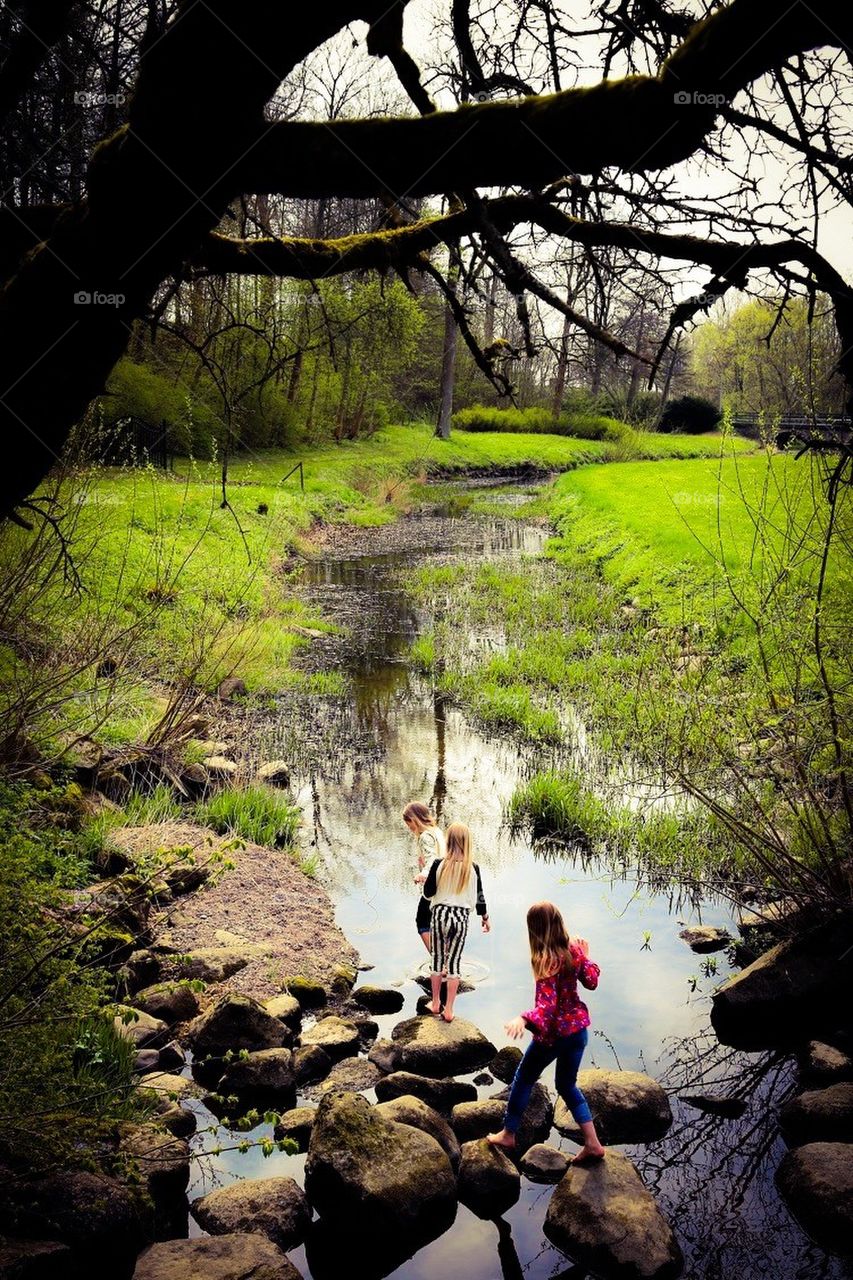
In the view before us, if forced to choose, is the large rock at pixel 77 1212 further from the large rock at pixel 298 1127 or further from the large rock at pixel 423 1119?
the large rock at pixel 423 1119

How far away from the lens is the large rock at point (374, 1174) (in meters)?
3.89

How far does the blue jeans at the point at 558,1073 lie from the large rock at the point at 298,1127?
888mm

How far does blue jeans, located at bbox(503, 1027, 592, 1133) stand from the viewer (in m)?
4.34

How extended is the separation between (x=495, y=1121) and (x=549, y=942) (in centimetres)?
96

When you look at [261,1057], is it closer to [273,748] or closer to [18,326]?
[18,326]

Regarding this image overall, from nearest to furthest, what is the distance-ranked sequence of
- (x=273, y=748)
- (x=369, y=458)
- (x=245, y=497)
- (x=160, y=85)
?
(x=160, y=85)
(x=273, y=748)
(x=245, y=497)
(x=369, y=458)

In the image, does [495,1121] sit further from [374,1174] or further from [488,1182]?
[374,1174]

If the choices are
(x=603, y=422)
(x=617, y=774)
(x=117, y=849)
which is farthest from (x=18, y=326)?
(x=603, y=422)

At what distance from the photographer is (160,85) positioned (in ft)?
6.63

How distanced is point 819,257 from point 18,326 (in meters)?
2.04

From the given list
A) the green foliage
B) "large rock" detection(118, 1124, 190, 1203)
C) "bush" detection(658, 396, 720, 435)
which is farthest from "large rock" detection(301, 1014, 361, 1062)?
"bush" detection(658, 396, 720, 435)

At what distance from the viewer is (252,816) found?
7.68m

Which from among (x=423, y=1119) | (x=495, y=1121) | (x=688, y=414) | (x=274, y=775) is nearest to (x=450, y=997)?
(x=495, y=1121)

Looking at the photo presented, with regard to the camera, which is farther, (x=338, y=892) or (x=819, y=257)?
(x=338, y=892)
